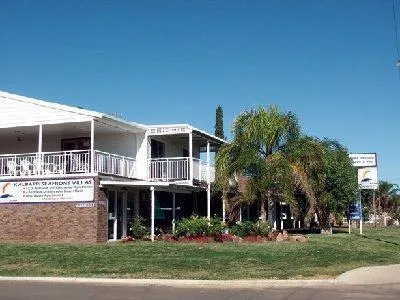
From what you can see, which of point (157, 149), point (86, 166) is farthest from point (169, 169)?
point (86, 166)

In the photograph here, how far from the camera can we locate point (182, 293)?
1126 centimetres

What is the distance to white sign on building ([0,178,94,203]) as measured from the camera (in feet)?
A: 74.1

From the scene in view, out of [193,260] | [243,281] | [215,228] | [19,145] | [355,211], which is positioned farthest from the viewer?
[355,211]

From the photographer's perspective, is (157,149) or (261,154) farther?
(157,149)

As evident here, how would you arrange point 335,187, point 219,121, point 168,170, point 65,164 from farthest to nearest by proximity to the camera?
point 219,121
point 335,187
point 168,170
point 65,164

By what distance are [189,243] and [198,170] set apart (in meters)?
6.95

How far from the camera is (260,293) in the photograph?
36.8 ft

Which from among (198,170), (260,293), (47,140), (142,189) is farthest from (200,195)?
(260,293)

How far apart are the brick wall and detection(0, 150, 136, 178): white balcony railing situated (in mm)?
1478

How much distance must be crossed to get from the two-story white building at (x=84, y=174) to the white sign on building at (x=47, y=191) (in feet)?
0.13

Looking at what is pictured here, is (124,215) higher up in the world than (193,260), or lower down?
higher up

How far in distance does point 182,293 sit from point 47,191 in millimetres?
13249

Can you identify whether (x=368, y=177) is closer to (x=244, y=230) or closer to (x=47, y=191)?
(x=244, y=230)

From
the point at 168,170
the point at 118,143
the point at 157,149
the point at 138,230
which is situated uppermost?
the point at 118,143
